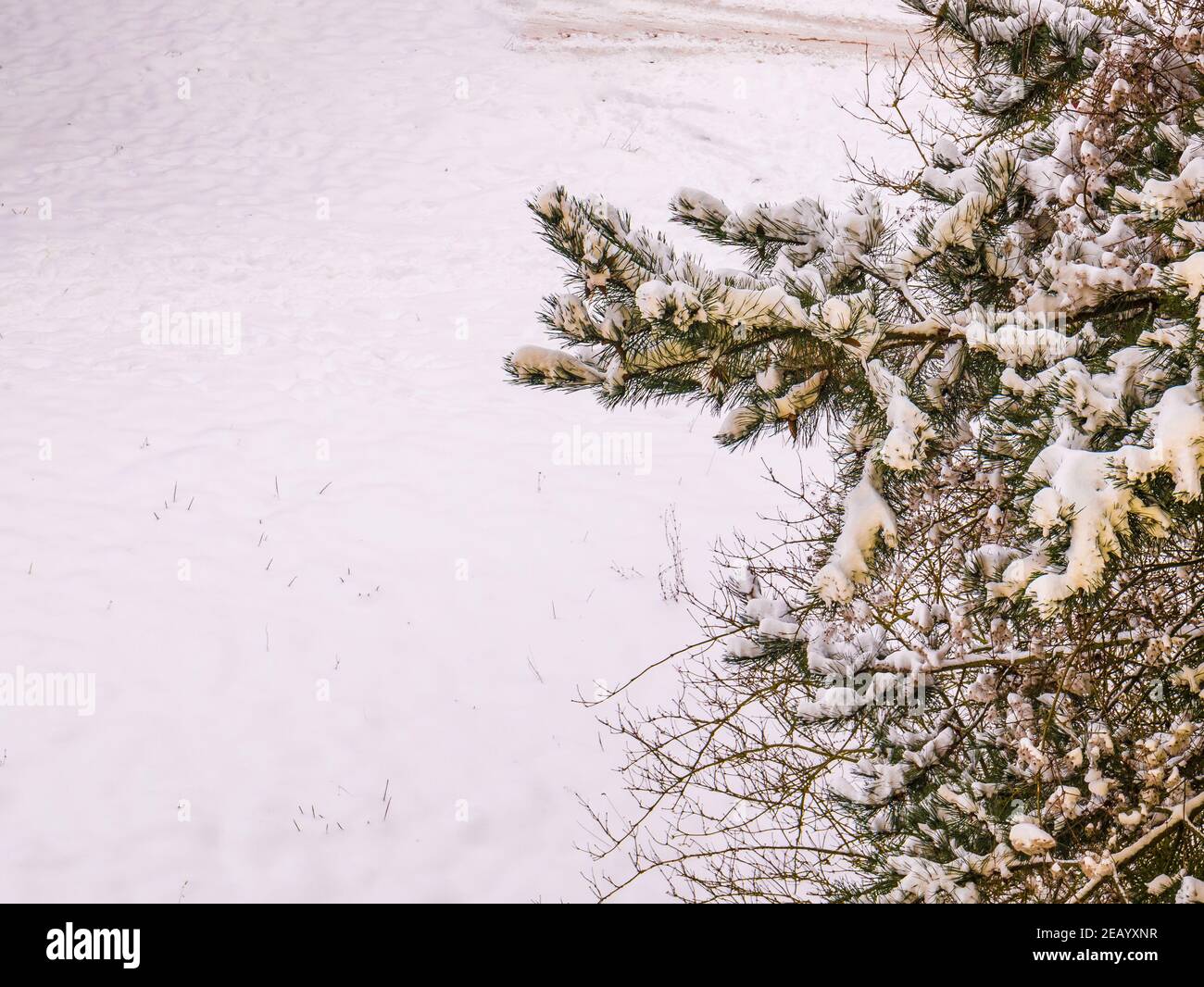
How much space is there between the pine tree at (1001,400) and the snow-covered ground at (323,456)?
312 centimetres

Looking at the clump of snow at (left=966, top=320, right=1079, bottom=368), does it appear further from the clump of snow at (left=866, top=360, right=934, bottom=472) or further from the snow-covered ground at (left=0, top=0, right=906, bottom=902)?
the snow-covered ground at (left=0, top=0, right=906, bottom=902)

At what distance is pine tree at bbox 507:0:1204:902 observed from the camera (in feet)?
6.66

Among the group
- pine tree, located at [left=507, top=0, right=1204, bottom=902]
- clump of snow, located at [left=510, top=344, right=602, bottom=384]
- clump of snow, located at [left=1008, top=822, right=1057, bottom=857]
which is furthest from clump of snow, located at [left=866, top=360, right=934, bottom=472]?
clump of snow, located at [left=1008, top=822, right=1057, bottom=857]

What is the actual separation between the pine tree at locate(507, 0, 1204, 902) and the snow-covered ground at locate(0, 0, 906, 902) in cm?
312

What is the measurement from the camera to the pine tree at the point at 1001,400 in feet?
6.66

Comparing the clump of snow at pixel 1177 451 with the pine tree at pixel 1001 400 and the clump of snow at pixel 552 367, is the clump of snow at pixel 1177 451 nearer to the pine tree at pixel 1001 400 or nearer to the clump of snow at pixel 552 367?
the pine tree at pixel 1001 400

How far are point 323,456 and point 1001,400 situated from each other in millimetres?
6907

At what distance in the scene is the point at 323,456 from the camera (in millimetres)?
8430

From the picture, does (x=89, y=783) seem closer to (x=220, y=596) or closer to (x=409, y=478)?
(x=220, y=596)

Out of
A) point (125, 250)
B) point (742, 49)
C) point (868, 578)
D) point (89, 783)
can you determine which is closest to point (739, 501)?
point (89, 783)
